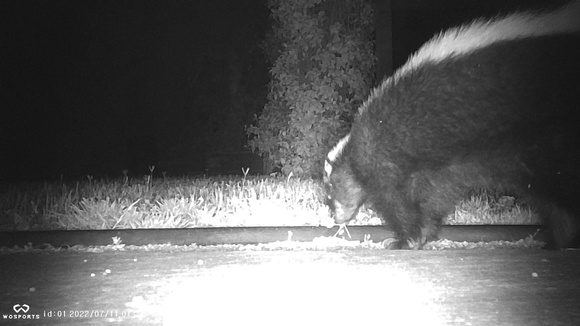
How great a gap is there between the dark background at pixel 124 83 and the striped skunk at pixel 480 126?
632 cm

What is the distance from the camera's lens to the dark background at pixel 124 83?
36.1 ft

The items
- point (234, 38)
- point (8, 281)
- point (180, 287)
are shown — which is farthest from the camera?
point (234, 38)

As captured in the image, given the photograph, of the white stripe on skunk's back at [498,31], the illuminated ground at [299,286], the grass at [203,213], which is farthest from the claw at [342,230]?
the white stripe on skunk's back at [498,31]

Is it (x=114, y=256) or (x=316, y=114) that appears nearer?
(x=114, y=256)

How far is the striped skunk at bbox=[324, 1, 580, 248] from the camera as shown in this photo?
175 inches

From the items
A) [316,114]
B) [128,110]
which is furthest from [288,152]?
[128,110]

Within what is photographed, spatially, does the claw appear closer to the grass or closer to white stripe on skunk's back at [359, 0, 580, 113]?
the grass

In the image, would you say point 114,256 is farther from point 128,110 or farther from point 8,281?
point 128,110

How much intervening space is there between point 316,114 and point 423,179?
3080mm

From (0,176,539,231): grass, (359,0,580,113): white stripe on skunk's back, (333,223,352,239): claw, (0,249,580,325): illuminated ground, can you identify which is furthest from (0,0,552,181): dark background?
(0,249,580,325): illuminated ground

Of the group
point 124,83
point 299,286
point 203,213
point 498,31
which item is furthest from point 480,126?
point 124,83

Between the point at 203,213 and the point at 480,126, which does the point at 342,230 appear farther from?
the point at 203,213

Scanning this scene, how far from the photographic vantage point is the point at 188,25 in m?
12.0

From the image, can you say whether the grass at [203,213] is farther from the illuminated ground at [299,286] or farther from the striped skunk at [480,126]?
the illuminated ground at [299,286]
